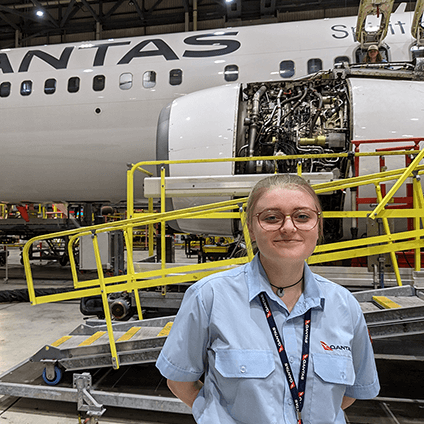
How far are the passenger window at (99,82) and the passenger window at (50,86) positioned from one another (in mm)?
862

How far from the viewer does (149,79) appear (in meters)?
6.76

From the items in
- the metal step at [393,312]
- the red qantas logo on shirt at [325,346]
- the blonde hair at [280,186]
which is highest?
the blonde hair at [280,186]

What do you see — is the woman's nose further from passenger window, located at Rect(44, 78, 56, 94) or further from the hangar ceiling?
the hangar ceiling

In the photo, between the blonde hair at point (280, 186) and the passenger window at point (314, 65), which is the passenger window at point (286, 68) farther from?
the blonde hair at point (280, 186)

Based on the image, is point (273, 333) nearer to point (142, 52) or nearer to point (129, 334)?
point (129, 334)

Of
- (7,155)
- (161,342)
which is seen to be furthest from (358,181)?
(7,155)

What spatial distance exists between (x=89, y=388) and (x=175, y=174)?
255 cm

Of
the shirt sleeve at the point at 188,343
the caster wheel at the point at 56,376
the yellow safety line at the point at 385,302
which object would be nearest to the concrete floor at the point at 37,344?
the caster wheel at the point at 56,376

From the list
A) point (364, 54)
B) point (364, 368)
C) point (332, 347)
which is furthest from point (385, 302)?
point (364, 54)

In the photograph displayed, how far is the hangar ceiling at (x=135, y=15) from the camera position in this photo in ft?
63.9

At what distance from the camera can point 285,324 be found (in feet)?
3.64

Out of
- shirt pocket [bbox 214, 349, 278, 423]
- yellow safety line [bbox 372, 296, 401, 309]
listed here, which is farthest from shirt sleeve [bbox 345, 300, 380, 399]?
yellow safety line [bbox 372, 296, 401, 309]

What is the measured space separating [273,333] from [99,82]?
272 inches

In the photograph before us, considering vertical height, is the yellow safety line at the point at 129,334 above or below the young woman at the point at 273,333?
below
